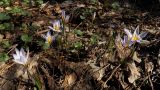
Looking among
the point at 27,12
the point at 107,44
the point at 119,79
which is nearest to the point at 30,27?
the point at 27,12

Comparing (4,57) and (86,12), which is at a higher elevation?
(86,12)

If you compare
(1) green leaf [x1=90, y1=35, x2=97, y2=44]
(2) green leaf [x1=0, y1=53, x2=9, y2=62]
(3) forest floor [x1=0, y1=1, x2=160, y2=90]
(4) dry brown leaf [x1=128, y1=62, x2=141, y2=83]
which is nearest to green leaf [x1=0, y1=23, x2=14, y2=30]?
(3) forest floor [x1=0, y1=1, x2=160, y2=90]

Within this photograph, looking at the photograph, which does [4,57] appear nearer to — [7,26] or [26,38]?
[26,38]

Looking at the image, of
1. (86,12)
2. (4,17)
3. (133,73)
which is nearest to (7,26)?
(4,17)

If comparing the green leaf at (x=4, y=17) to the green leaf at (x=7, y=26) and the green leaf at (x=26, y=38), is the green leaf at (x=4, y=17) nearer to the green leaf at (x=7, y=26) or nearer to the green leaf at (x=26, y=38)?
the green leaf at (x=7, y=26)

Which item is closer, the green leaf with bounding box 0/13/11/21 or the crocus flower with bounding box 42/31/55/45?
the crocus flower with bounding box 42/31/55/45

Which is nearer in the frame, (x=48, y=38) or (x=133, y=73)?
(x=133, y=73)

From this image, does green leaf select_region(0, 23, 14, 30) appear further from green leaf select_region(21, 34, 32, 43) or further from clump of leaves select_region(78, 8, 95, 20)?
clump of leaves select_region(78, 8, 95, 20)

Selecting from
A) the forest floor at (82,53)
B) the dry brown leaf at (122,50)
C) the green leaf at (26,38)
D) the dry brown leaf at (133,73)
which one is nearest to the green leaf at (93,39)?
the forest floor at (82,53)

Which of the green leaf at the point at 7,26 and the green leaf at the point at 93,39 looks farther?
the green leaf at the point at 7,26
